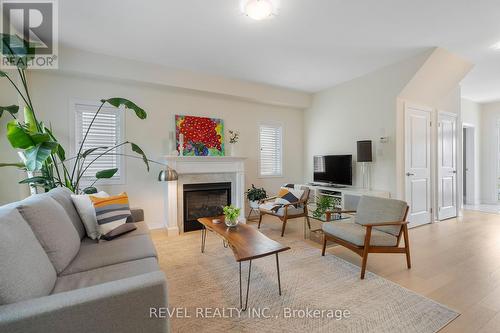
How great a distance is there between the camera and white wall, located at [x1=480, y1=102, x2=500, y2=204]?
627cm

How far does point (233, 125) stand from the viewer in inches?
194

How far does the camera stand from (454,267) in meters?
2.66

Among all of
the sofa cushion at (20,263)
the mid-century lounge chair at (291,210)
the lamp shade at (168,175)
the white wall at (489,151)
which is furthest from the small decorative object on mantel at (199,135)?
the white wall at (489,151)

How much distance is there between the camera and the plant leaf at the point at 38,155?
6.46 ft

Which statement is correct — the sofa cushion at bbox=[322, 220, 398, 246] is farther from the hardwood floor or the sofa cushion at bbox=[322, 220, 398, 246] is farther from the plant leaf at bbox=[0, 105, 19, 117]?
the plant leaf at bbox=[0, 105, 19, 117]

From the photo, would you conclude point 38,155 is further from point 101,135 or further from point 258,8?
point 258,8

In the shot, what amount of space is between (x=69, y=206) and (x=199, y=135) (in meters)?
2.61


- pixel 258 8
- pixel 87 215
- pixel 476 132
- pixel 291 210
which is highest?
pixel 258 8

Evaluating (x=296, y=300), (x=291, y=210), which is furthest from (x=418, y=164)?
(x=296, y=300)

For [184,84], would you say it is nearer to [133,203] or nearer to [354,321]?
[133,203]

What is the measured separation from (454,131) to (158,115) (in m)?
6.21

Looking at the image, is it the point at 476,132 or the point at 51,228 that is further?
the point at 476,132

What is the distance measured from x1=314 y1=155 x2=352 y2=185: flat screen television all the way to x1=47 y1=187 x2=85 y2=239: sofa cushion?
4324 millimetres

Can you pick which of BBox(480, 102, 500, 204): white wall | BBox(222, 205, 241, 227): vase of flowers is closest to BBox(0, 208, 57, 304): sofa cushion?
BBox(222, 205, 241, 227): vase of flowers
